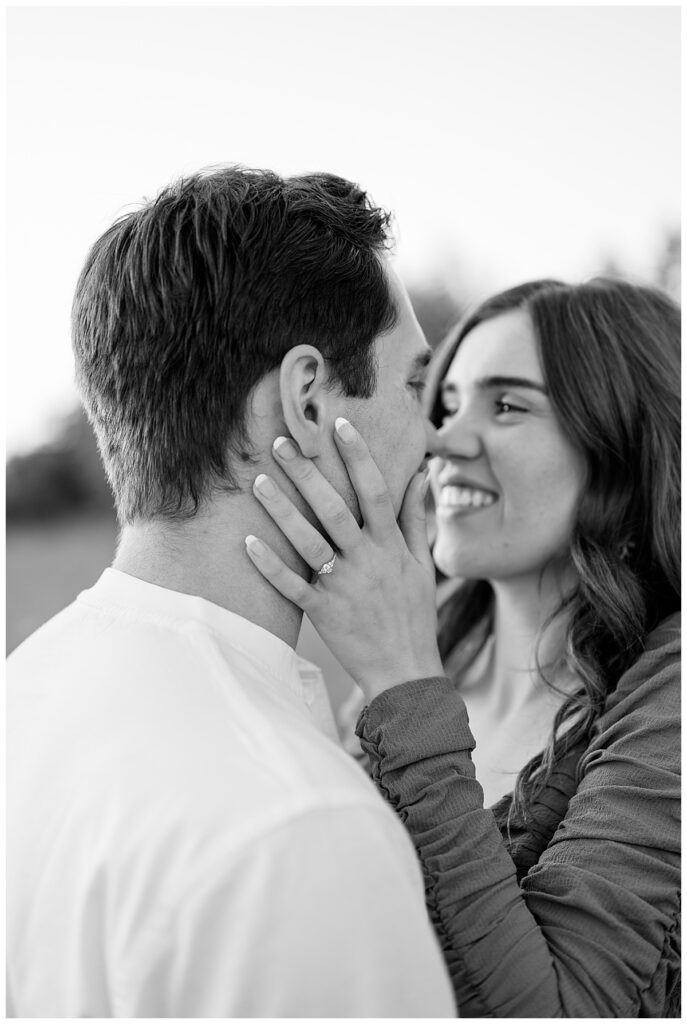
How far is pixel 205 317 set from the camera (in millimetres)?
1427

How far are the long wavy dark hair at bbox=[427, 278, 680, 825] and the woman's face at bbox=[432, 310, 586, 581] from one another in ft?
0.16

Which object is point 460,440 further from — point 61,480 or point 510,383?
point 61,480

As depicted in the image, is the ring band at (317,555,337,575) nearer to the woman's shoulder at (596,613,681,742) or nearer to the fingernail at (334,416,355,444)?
the fingernail at (334,416,355,444)

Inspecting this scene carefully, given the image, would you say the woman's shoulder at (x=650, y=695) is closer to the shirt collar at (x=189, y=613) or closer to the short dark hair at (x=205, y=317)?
the shirt collar at (x=189, y=613)

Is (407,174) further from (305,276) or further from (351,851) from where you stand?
(351,851)

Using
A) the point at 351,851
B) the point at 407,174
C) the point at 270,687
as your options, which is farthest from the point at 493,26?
the point at 351,851

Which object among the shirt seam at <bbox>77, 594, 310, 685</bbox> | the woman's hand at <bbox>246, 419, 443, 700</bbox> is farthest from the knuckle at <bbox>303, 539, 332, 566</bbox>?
the shirt seam at <bbox>77, 594, 310, 685</bbox>

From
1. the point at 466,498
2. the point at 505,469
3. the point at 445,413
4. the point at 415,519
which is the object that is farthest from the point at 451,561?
the point at 415,519

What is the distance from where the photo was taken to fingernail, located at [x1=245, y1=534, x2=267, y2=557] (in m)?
1.44

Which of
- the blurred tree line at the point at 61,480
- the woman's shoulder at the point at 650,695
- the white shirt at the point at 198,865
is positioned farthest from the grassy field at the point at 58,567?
the white shirt at the point at 198,865

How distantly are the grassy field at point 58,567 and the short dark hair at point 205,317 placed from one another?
9.04 m

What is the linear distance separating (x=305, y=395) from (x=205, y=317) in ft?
0.71

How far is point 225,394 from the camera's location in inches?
56.9

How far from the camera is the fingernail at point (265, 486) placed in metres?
1.45
